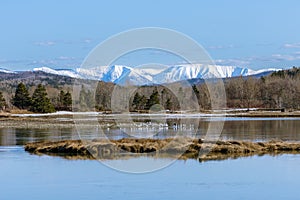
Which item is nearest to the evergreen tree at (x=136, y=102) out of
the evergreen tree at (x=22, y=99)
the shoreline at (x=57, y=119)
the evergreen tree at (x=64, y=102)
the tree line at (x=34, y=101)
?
the evergreen tree at (x=64, y=102)

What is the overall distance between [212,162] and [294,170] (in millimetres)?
3841

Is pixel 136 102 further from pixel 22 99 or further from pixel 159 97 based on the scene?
pixel 22 99

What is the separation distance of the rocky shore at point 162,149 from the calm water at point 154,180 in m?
1.69

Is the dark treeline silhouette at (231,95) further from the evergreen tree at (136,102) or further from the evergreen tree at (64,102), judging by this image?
the evergreen tree at (64,102)

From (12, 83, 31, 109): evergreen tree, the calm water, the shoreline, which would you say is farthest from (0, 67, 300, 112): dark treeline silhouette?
the calm water

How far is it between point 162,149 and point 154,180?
8.21 meters

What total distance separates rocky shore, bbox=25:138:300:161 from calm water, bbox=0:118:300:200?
5.54 feet

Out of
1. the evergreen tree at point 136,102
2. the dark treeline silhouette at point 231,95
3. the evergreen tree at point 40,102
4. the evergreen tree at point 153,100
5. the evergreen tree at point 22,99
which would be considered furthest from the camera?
the dark treeline silhouette at point 231,95

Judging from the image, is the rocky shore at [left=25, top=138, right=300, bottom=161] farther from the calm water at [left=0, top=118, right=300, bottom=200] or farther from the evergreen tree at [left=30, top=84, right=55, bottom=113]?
the evergreen tree at [left=30, top=84, right=55, bottom=113]

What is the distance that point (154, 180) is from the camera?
2336cm

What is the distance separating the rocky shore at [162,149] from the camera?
30.3 meters

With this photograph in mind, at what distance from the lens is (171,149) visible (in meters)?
31.8

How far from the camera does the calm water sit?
795 inches

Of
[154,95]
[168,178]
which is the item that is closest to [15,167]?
[168,178]
